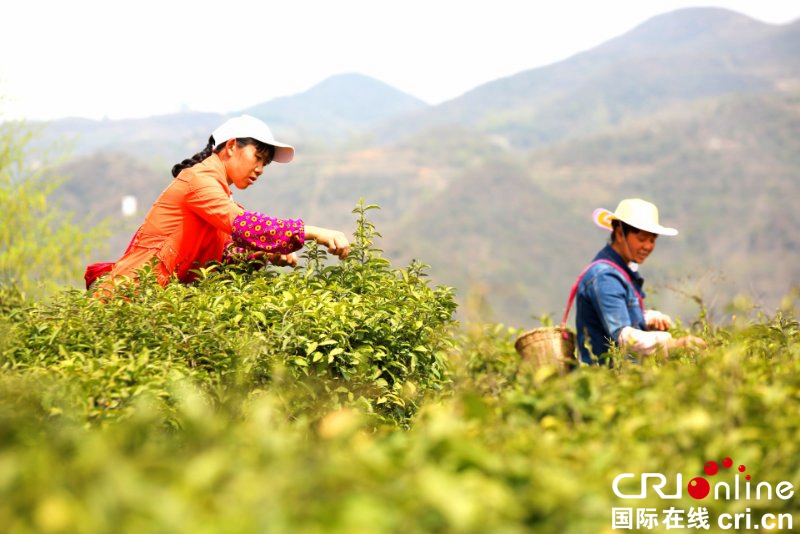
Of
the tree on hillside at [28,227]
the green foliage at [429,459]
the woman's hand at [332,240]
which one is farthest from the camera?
the tree on hillside at [28,227]

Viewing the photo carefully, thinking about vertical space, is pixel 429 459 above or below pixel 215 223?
below

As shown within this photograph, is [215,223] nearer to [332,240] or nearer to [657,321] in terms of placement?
[332,240]

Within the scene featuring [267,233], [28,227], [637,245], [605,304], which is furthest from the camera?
[28,227]

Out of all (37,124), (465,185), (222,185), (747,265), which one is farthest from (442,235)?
(222,185)

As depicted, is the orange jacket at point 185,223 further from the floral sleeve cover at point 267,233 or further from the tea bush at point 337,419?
the tea bush at point 337,419

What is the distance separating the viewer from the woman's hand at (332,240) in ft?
19.5

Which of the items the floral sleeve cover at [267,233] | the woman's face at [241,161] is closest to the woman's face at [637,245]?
the floral sleeve cover at [267,233]

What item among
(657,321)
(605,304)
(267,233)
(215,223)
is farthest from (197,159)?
(657,321)

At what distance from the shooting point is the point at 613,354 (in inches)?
178

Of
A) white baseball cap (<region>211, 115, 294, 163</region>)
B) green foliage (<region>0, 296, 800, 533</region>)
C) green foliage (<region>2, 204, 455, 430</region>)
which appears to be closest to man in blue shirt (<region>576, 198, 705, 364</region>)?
green foliage (<region>2, 204, 455, 430</region>)

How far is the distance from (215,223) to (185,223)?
0.25 m

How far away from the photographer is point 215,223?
6203 mm

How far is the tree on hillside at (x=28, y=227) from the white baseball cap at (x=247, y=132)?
12840 mm

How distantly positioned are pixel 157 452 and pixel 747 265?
5982 inches
